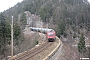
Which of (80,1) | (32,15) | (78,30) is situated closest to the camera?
(78,30)

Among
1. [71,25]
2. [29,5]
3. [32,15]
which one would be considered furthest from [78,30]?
[29,5]

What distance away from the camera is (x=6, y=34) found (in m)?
37.6

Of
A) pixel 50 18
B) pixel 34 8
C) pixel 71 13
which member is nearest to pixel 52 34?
pixel 50 18

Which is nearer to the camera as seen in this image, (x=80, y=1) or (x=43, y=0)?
(x=43, y=0)

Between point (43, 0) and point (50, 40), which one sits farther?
point (43, 0)

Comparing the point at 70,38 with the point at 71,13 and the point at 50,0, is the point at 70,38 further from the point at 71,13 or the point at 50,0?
the point at 50,0

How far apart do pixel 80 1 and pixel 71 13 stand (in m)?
42.6

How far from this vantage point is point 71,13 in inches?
4690

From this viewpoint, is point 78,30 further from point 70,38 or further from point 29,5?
point 29,5

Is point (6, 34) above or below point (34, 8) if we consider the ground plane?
below

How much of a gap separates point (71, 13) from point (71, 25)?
52.4ft

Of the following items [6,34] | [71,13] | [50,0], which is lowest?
[6,34]

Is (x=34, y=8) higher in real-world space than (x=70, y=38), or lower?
higher

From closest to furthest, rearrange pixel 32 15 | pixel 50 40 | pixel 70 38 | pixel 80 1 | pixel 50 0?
pixel 50 40, pixel 70 38, pixel 32 15, pixel 50 0, pixel 80 1
